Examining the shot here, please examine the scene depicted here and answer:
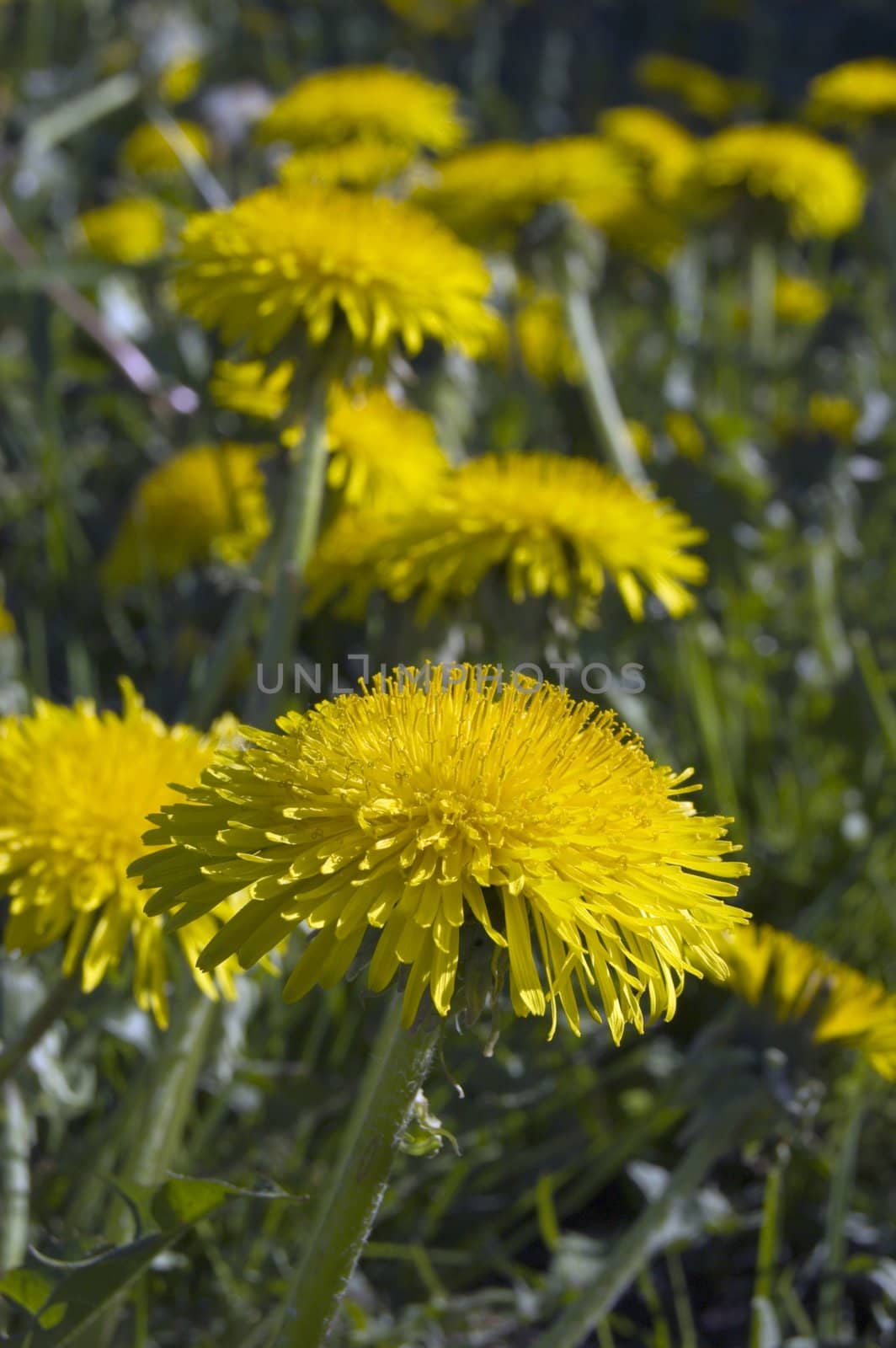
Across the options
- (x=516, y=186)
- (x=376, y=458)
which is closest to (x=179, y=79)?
(x=516, y=186)

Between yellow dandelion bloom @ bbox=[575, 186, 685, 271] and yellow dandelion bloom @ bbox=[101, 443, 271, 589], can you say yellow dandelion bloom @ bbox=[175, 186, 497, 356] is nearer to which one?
yellow dandelion bloom @ bbox=[101, 443, 271, 589]

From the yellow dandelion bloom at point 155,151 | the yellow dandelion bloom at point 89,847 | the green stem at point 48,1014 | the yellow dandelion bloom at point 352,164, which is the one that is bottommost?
the green stem at point 48,1014

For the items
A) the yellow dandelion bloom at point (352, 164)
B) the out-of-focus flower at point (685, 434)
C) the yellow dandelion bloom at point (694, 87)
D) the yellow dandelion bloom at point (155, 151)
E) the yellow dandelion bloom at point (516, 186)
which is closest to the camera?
the yellow dandelion bloom at point (352, 164)

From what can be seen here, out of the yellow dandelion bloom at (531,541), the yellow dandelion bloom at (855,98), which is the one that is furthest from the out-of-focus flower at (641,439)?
the yellow dandelion bloom at (531,541)

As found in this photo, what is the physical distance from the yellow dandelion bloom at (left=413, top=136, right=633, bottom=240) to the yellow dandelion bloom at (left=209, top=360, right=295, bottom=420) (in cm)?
73

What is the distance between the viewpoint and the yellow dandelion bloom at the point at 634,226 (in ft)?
11.0

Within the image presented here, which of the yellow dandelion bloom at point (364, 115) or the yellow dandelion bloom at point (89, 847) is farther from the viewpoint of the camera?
the yellow dandelion bloom at point (364, 115)

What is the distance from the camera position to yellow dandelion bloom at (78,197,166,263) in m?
3.86

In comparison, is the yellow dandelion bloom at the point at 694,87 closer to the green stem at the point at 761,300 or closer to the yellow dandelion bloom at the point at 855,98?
the yellow dandelion bloom at the point at 855,98

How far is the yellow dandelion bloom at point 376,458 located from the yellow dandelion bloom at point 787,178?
1589 millimetres

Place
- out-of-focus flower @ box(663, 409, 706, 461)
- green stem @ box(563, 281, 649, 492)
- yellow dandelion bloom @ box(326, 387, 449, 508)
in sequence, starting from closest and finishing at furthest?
yellow dandelion bloom @ box(326, 387, 449, 508)
green stem @ box(563, 281, 649, 492)
out-of-focus flower @ box(663, 409, 706, 461)

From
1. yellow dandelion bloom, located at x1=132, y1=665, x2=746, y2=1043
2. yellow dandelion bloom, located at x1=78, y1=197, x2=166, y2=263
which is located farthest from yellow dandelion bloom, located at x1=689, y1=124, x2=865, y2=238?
yellow dandelion bloom, located at x1=132, y1=665, x2=746, y2=1043

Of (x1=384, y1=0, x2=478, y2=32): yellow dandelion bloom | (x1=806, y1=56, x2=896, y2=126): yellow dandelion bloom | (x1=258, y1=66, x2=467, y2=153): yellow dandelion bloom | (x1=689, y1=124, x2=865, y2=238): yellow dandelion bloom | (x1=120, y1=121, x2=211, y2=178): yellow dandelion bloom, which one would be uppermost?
(x1=384, y1=0, x2=478, y2=32): yellow dandelion bloom

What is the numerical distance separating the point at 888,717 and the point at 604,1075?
69cm
